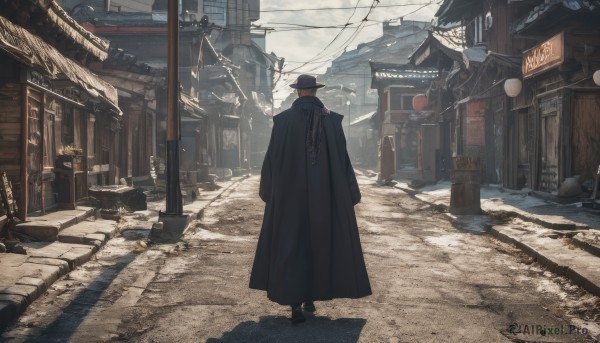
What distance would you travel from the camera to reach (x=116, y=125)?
16234 millimetres

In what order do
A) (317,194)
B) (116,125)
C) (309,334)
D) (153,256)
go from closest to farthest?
(309,334) → (317,194) → (153,256) → (116,125)

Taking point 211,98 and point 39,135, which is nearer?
point 39,135

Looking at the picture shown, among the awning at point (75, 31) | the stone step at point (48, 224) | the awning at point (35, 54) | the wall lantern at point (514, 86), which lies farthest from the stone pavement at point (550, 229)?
the awning at point (75, 31)

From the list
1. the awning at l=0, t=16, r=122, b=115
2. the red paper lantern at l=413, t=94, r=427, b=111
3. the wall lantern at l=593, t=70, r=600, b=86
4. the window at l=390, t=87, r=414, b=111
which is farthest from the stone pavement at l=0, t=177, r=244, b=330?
the window at l=390, t=87, r=414, b=111

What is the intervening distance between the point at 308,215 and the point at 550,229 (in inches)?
240

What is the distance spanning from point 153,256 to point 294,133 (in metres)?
3.63

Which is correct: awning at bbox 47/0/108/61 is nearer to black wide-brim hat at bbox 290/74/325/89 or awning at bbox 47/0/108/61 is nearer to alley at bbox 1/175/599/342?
alley at bbox 1/175/599/342

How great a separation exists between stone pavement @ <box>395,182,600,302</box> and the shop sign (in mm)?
3125

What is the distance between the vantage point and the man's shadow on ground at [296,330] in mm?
4141

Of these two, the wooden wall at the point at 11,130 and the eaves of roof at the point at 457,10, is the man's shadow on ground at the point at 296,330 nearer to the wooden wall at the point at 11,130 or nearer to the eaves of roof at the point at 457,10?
the wooden wall at the point at 11,130

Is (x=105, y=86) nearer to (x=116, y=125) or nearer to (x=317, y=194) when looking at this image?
(x=116, y=125)

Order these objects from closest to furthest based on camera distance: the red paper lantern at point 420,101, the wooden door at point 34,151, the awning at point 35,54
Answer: the awning at point 35,54
the wooden door at point 34,151
the red paper lantern at point 420,101

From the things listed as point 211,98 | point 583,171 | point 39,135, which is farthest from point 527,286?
point 211,98

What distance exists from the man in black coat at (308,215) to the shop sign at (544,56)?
33.5ft
